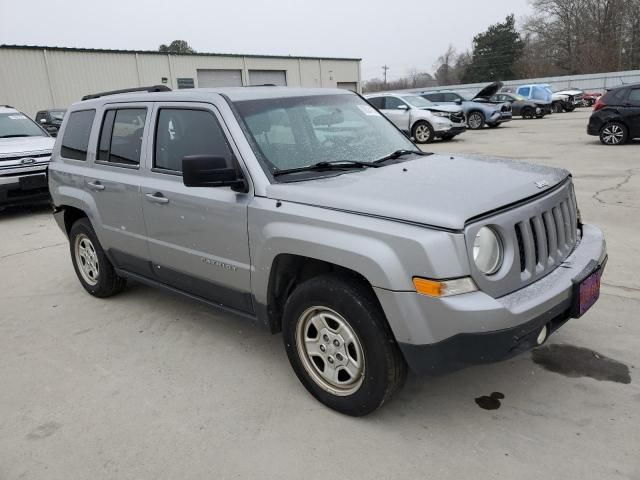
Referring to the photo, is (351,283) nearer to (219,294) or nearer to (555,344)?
(219,294)

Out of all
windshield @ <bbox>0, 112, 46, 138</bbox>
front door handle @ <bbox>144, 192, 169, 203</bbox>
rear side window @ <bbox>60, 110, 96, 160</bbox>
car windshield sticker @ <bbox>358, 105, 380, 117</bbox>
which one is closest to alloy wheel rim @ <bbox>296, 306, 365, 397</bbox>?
front door handle @ <bbox>144, 192, 169, 203</bbox>

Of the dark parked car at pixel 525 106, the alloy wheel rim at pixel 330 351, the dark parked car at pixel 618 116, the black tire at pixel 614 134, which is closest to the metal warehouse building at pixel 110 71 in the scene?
the dark parked car at pixel 525 106

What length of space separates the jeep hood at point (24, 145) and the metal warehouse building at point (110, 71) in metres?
24.4

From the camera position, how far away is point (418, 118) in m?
17.3

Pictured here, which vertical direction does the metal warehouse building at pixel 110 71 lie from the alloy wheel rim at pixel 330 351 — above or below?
above

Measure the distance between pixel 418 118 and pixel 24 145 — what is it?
12.0 metres

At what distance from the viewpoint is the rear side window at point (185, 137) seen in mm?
3496

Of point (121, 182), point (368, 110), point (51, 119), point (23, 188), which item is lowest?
point (23, 188)

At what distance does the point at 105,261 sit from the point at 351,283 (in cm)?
297

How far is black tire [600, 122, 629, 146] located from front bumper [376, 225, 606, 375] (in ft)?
44.1

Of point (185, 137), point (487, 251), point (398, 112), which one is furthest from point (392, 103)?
point (487, 251)

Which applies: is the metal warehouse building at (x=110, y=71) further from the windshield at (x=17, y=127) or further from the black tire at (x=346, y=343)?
the black tire at (x=346, y=343)

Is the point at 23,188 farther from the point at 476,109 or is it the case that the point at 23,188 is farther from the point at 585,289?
the point at 476,109

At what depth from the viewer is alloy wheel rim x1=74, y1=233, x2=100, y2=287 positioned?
4.99 meters
